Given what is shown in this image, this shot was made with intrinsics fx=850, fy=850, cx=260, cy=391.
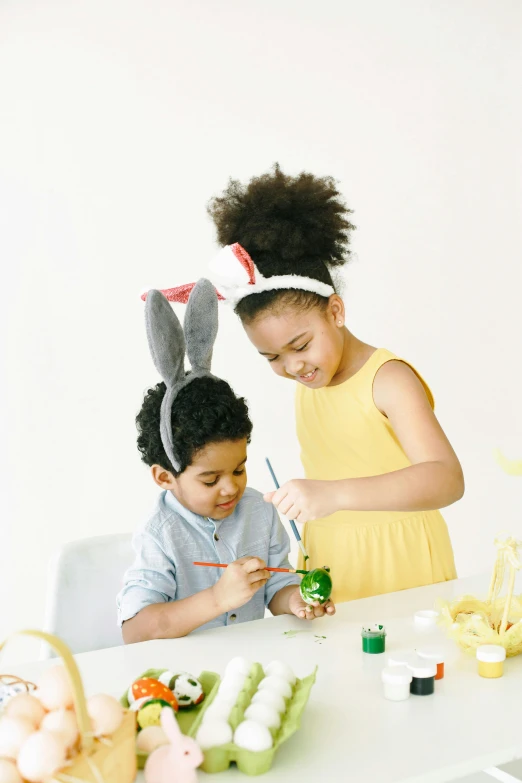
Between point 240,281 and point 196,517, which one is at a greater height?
point 240,281

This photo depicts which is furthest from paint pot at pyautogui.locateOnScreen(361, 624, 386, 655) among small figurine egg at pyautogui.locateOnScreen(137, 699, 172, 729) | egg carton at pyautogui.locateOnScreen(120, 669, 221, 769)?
small figurine egg at pyautogui.locateOnScreen(137, 699, 172, 729)

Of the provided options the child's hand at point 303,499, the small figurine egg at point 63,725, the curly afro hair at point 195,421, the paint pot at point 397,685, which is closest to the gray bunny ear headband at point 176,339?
the curly afro hair at point 195,421

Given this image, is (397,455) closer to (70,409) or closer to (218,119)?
(70,409)

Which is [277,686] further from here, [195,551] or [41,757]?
[195,551]

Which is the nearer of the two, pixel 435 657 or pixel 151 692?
pixel 151 692

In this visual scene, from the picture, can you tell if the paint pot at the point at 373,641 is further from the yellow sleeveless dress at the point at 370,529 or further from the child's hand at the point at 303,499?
the yellow sleeveless dress at the point at 370,529

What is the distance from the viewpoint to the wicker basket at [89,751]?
0.71 metres

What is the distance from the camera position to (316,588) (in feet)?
4.01

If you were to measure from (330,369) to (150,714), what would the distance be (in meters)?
0.81

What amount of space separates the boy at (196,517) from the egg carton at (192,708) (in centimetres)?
29

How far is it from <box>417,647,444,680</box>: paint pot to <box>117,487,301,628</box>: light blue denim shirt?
0.43m

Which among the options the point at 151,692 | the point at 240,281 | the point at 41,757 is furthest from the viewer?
the point at 240,281

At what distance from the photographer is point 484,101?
293cm

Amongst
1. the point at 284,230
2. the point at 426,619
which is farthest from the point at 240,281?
the point at 426,619
